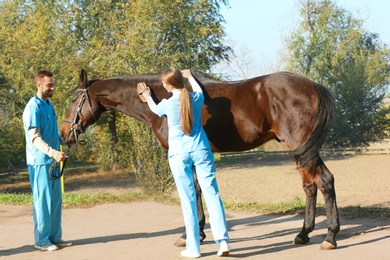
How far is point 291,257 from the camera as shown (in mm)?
6281

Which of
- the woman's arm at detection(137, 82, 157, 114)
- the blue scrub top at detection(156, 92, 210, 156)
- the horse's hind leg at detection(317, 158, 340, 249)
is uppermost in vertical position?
the woman's arm at detection(137, 82, 157, 114)

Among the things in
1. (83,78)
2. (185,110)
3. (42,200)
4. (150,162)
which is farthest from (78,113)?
(150,162)

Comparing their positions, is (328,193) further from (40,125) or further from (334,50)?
(334,50)

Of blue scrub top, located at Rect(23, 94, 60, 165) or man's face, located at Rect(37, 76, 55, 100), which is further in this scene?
man's face, located at Rect(37, 76, 55, 100)

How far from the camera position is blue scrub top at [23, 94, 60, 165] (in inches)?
275

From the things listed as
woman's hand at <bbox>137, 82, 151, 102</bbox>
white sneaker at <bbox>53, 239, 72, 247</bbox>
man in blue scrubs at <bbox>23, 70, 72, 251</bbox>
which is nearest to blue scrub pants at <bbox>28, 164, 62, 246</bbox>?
man in blue scrubs at <bbox>23, 70, 72, 251</bbox>

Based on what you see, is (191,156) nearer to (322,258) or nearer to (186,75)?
(186,75)

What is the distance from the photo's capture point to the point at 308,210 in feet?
23.9

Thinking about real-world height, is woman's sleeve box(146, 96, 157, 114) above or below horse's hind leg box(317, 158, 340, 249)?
above

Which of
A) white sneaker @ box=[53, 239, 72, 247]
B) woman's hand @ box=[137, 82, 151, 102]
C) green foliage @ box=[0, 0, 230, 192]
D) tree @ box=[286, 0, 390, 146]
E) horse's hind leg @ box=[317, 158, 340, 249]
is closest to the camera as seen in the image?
woman's hand @ box=[137, 82, 151, 102]

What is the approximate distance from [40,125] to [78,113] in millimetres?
703

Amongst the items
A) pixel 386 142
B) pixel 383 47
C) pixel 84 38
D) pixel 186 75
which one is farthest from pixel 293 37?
pixel 186 75

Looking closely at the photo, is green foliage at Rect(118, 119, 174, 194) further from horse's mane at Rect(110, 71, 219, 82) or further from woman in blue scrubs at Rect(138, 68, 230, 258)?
woman in blue scrubs at Rect(138, 68, 230, 258)

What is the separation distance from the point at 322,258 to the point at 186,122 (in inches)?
81.4
